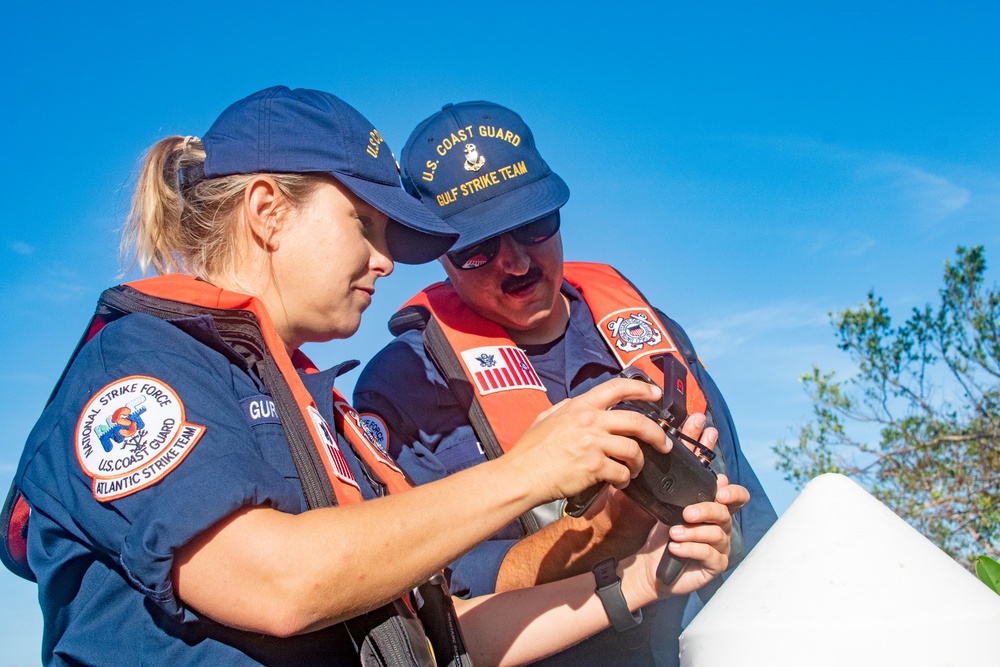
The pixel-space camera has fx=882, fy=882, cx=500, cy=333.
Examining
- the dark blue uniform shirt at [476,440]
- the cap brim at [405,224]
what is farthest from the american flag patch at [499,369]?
the cap brim at [405,224]

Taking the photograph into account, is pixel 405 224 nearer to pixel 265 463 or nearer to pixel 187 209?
pixel 187 209

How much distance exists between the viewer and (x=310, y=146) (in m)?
2.29

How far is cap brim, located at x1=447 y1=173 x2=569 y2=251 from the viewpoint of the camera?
3266 mm

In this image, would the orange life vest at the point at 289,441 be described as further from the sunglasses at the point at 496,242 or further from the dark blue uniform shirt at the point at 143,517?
the sunglasses at the point at 496,242

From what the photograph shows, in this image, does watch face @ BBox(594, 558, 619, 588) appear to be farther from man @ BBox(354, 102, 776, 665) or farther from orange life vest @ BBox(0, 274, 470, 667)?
orange life vest @ BBox(0, 274, 470, 667)

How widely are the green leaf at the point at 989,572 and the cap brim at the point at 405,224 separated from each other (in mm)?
1563

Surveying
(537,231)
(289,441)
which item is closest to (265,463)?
(289,441)

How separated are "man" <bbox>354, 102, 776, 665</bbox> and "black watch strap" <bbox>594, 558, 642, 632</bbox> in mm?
419

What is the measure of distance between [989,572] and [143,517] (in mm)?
1456

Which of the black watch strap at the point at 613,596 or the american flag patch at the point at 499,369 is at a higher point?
the american flag patch at the point at 499,369

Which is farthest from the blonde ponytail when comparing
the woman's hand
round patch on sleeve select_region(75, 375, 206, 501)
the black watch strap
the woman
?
the black watch strap

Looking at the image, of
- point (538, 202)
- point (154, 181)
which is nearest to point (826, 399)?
point (538, 202)

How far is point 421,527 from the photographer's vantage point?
172 cm

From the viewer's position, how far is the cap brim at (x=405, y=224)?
7.63 ft
